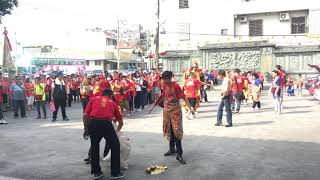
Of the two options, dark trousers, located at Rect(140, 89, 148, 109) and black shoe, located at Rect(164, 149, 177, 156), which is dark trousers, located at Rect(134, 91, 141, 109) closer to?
dark trousers, located at Rect(140, 89, 148, 109)

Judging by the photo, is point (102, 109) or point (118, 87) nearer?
point (102, 109)

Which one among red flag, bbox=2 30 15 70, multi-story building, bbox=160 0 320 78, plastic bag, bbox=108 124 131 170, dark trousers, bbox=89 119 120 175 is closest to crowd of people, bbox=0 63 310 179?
dark trousers, bbox=89 119 120 175

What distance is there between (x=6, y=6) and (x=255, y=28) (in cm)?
2433

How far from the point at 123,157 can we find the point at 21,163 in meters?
2.34

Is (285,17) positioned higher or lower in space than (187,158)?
higher

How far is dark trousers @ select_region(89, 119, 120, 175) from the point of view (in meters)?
7.55

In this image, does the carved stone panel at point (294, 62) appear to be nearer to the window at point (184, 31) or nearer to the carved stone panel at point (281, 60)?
the carved stone panel at point (281, 60)

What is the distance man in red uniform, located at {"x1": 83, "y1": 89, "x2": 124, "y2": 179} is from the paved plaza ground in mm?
404

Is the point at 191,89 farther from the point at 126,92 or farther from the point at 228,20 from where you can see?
the point at 228,20

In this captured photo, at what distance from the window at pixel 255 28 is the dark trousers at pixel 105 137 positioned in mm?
34890

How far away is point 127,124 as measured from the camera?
15016 mm

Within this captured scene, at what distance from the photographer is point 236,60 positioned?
126 ft

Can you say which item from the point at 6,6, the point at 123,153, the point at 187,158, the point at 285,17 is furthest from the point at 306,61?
the point at 123,153

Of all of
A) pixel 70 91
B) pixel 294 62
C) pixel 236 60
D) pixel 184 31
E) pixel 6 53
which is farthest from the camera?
pixel 184 31
